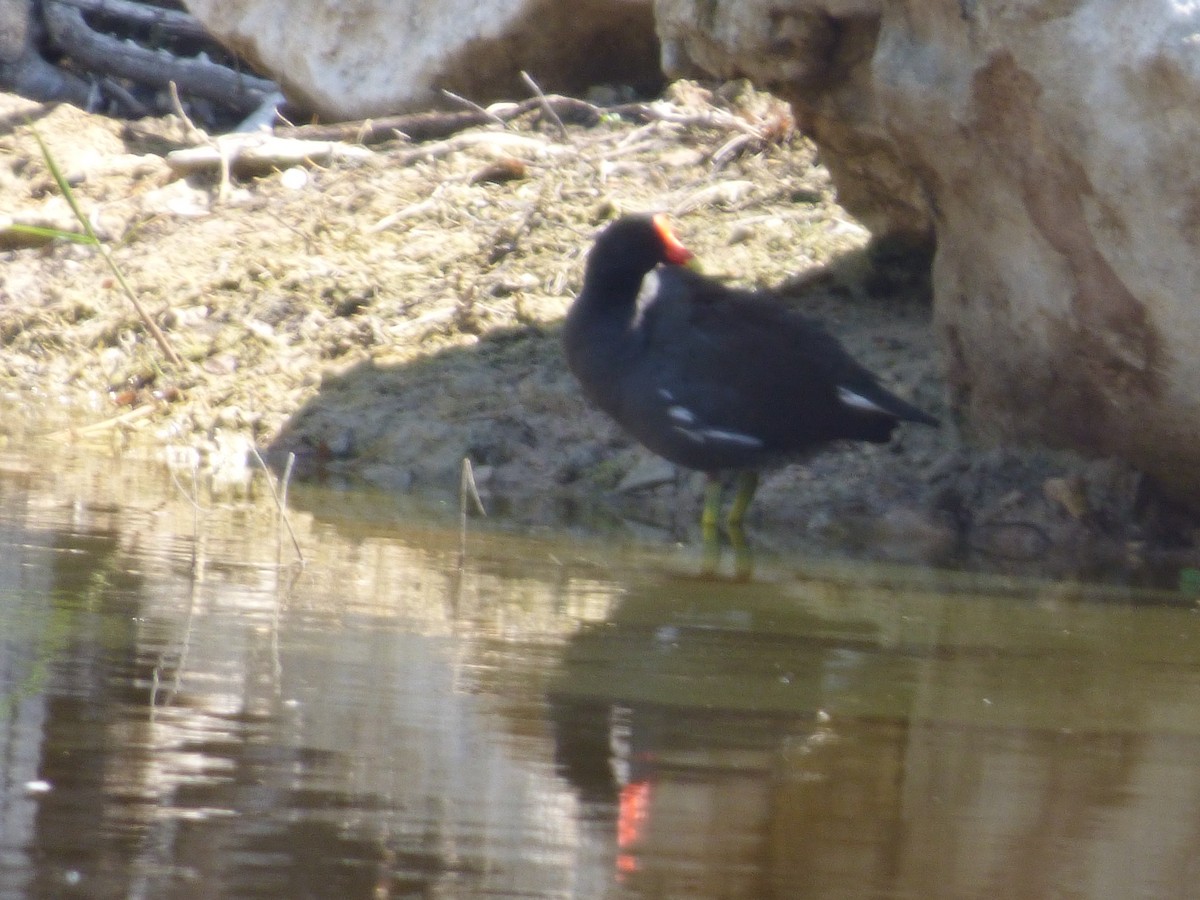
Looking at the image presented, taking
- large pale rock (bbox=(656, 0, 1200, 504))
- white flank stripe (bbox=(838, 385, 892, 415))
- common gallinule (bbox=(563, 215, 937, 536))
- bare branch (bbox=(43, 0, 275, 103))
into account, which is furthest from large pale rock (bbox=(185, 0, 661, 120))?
white flank stripe (bbox=(838, 385, 892, 415))

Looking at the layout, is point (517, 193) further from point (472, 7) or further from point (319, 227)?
point (472, 7)

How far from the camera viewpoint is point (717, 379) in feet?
20.4

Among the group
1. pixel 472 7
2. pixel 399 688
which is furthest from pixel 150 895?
pixel 472 7

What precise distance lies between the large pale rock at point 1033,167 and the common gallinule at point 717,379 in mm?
517

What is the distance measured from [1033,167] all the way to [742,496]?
155 cm

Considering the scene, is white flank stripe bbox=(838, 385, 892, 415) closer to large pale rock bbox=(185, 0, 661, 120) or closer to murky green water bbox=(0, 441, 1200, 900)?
murky green water bbox=(0, 441, 1200, 900)

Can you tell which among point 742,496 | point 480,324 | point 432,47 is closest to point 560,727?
point 742,496

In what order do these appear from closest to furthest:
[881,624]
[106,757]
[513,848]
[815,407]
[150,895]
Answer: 1. [150,895]
2. [513,848]
3. [106,757]
4. [881,624]
5. [815,407]

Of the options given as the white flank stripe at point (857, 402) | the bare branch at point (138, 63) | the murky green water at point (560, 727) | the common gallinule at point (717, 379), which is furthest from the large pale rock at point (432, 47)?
the murky green water at point (560, 727)

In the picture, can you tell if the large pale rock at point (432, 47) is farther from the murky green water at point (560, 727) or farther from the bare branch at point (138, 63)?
the murky green water at point (560, 727)

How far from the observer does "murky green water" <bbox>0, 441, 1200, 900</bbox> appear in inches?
95.1

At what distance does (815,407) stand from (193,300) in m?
3.42

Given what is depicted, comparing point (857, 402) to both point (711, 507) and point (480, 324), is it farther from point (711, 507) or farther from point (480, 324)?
point (480, 324)

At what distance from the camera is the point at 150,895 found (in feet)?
7.14
